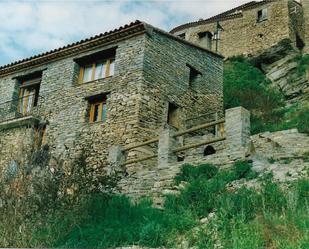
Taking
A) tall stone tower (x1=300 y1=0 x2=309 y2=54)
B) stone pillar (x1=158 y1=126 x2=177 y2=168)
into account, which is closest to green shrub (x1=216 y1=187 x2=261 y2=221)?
stone pillar (x1=158 y1=126 x2=177 y2=168)

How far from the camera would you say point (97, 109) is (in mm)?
17391

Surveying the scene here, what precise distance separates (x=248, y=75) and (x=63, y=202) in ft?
74.3

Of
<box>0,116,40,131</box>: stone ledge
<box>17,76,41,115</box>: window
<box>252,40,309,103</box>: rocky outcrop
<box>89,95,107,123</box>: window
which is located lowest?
<box>0,116,40,131</box>: stone ledge

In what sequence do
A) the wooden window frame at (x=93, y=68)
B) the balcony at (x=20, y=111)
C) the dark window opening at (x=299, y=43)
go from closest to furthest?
the wooden window frame at (x=93, y=68)
the balcony at (x=20, y=111)
the dark window opening at (x=299, y=43)

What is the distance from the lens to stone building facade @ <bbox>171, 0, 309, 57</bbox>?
31.1m

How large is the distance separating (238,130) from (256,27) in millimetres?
23758

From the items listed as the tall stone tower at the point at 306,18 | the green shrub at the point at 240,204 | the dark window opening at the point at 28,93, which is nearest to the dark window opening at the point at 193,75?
the dark window opening at the point at 28,93

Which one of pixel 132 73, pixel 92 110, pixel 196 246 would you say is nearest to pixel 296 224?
pixel 196 246

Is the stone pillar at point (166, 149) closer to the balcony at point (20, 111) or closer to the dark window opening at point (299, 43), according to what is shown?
the balcony at point (20, 111)

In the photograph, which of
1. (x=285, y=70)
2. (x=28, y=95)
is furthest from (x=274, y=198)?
(x=285, y=70)

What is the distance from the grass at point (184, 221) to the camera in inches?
267

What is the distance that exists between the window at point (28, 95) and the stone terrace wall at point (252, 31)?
1326 centimetres

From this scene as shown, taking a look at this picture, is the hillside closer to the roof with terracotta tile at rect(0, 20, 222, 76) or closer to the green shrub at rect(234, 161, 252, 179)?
the green shrub at rect(234, 161, 252, 179)

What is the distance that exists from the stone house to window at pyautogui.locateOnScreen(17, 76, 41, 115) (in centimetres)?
4
